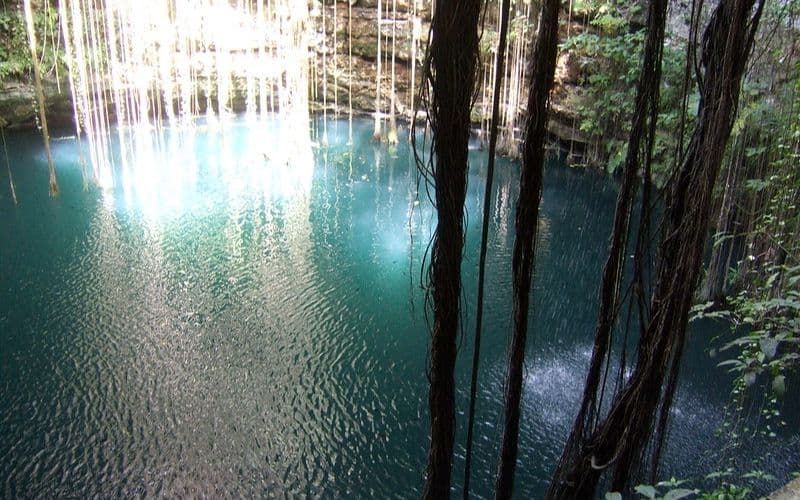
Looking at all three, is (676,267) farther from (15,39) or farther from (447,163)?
(15,39)

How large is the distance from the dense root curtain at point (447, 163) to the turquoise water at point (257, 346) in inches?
39.9

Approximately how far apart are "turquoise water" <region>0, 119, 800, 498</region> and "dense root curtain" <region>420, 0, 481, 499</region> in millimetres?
1013

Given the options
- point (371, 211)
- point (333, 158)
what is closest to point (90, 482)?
point (371, 211)

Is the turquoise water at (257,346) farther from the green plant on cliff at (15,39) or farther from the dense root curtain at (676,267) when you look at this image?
the green plant on cliff at (15,39)

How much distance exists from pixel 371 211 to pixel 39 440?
6.88 metres

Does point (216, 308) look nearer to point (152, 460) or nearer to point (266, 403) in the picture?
point (266, 403)

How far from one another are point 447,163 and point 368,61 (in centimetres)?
1671

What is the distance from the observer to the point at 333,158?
14.3 m

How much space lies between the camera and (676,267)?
7.62ft

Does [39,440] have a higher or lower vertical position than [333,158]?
lower

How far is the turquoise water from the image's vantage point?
16.1 feet

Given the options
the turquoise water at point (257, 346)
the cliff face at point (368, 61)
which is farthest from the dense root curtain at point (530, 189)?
the cliff face at point (368, 61)

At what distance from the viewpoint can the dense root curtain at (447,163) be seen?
1.87 m

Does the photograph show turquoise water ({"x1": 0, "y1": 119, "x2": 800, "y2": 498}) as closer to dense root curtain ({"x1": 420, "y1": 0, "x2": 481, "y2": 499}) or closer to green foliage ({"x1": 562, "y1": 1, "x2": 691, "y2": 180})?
dense root curtain ({"x1": 420, "y1": 0, "x2": 481, "y2": 499})
